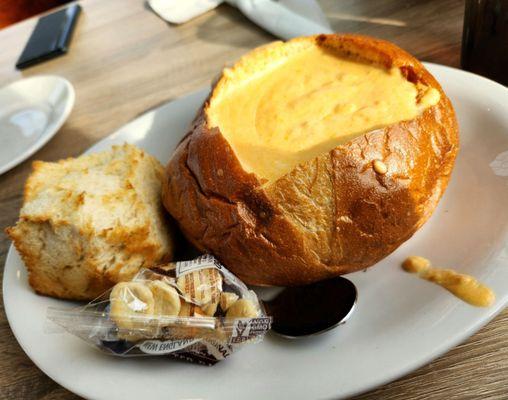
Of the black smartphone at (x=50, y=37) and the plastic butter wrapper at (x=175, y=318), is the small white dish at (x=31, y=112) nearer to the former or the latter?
the black smartphone at (x=50, y=37)

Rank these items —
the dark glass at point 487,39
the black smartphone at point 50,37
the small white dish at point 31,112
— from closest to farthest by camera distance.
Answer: the dark glass at point 487,39 < the small white dish at point 31,112 < the black smartphone at point 50,37

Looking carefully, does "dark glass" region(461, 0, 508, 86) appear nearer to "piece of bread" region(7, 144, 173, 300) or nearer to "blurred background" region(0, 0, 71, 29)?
"piece of bread" region(7, 144, 173, 300)

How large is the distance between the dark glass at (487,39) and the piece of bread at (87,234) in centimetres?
90

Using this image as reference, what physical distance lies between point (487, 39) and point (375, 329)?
0.83 m

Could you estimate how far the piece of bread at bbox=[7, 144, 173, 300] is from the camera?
103cm

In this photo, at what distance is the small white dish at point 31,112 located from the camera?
1.74 metres

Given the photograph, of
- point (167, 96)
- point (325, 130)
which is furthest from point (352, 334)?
point (167, 96)

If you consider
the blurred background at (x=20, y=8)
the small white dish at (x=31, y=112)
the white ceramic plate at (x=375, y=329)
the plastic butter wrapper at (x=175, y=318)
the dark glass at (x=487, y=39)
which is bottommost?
the blurred background at (x=20, y=8)

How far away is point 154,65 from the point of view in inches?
80.1

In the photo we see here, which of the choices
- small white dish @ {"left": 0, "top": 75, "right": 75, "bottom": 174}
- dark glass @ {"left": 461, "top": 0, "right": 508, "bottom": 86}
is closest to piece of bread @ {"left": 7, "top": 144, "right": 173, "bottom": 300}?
small white dish @ {"left": 0, "top": 75, "right": 75, "bottom": 174}

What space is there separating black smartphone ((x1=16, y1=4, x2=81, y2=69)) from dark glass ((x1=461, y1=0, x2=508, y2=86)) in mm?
1697

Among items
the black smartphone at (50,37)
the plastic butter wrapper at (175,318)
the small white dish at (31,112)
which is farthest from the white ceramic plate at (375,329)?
the black smartphone at (50,37)

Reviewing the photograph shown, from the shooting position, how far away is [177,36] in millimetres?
2174

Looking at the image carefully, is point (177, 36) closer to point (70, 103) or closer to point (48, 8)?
point (70, 103)
